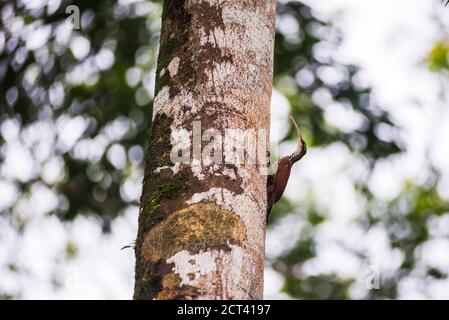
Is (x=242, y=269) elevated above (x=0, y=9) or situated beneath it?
situated beneath

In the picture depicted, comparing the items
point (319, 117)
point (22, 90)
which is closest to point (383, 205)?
point (319, 117)

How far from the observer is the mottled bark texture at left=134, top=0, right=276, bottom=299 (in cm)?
177

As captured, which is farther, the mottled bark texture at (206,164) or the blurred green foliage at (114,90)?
the blurred green foliage at (114,90)

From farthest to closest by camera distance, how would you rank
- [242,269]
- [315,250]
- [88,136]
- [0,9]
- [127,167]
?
[315,250] → [127,167] → [88,136] → [0,9] → [242,269]

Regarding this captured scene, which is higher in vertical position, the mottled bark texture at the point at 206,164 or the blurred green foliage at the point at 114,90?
the blurred green foliage at the point at 114,90

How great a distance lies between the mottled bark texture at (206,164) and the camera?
69.7 inches

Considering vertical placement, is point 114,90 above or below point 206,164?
above

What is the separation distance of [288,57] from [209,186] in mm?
3262

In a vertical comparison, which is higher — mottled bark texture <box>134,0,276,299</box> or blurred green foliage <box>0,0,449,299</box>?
blurred green foliage <box>0,0,449,299</box>

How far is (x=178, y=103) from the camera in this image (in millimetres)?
2068

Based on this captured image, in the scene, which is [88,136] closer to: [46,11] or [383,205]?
[46,11]

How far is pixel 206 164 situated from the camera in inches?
75.8

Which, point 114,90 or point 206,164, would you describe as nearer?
point 206,164

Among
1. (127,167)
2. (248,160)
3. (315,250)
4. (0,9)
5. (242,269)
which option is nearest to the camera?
(242,269)
